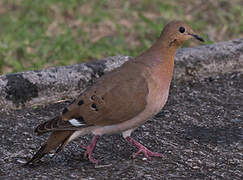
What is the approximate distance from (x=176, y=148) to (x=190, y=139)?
19 centimetres

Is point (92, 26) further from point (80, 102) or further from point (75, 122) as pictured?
point (75, 122)

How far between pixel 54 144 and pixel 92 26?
3.37 meters

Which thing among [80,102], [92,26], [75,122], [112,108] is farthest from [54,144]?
[92,26]

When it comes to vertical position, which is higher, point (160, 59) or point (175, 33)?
point (175, 33)

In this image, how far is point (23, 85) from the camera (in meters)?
4.39

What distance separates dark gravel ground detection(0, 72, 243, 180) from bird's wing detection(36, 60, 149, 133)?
286 millimetres

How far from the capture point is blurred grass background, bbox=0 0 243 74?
5.88 meters

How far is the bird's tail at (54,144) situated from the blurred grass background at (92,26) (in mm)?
2158

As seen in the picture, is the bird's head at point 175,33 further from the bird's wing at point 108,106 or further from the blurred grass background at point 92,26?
the blurred grass background at point 92,26

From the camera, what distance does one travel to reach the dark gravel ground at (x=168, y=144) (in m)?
3.38

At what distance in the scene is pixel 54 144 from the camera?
3.35 meters

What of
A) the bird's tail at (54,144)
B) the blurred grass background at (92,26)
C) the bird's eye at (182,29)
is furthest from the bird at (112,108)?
the blurred grass background at (92,26)

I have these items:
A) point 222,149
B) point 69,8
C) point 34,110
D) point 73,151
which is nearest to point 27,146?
point 73,151

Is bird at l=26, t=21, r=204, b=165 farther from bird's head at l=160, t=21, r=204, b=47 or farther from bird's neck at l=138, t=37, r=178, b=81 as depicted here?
bird's head at l=160, t=21, r=204, b=47
